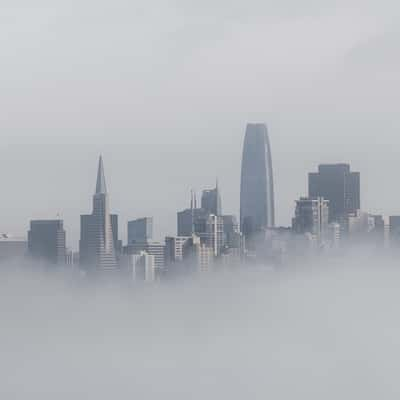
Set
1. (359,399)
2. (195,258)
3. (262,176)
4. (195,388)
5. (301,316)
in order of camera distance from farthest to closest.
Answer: (262,176), (195,258), (301,316), (195,388), (359,399)

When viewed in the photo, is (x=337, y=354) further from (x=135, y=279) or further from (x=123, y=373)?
(x=135, y=279)

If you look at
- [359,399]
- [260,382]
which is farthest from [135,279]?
[359,399]

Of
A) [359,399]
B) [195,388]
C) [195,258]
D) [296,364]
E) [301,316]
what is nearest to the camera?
[359,399]

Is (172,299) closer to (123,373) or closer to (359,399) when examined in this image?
(123,373)

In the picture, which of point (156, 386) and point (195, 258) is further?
point (195, 258)

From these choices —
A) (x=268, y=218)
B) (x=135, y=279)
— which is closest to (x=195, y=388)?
(x=135, y=279)

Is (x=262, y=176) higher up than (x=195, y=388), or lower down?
higher up
